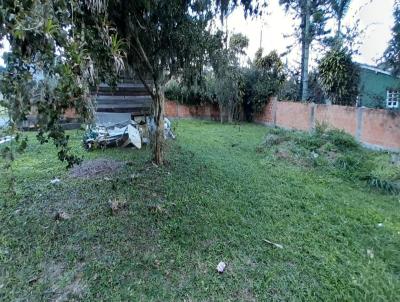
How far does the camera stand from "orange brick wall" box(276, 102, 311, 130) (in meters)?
9.51

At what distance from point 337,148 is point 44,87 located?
6.00m

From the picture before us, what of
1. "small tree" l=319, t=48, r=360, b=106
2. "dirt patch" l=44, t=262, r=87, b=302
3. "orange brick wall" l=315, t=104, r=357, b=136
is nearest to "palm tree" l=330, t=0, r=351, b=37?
"small tree" l=319, t=48, r=360, b=106

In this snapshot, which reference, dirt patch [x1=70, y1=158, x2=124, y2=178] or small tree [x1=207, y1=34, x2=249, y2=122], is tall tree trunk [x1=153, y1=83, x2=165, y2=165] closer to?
dirt patch [x1=70, y1=158, x2=124, y2=178]

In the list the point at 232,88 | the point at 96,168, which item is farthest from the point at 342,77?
the point at 96,168

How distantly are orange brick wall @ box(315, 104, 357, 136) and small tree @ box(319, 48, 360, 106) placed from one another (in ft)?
3.87

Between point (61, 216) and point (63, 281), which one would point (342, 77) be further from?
point (63, 281)

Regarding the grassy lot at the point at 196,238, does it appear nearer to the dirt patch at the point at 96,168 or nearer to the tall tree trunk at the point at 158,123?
the dirt patch at the point at 96,168

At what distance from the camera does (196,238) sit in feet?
8.71

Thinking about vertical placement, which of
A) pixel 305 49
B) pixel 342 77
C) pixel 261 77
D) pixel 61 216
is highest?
pixel 305 49

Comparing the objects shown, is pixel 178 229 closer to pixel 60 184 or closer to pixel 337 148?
pixel 60 184

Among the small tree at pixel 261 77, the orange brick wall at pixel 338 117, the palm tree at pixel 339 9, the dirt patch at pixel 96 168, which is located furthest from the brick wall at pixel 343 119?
the dirt patch at pixel 96 168

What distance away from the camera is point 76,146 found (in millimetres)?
6207

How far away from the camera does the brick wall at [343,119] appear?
648 centimetres

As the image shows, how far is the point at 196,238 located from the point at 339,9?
46.7 ft
